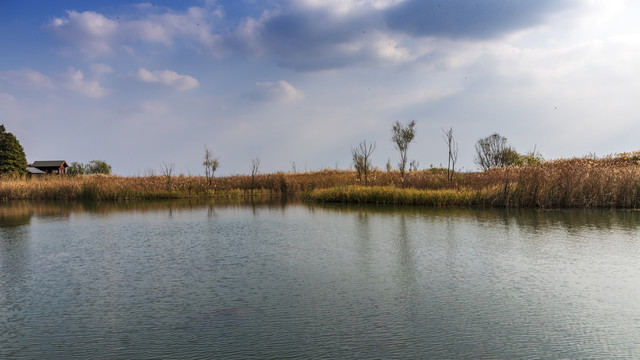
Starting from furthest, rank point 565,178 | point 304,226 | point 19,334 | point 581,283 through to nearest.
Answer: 1. point 565,178
2. point 304,226
3. point 581,283
4. point 19,334

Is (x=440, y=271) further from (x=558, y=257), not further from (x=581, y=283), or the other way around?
(x=558, y=257)

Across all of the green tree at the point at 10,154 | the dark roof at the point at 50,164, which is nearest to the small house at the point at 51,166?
the dark roof at the point at 50,164

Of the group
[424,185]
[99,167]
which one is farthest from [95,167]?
[424,185]

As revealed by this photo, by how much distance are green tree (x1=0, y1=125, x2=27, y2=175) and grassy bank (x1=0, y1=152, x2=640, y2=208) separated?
1322 centimetres

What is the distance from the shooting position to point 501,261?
5.58 meters

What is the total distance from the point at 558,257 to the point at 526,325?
2.92 meters

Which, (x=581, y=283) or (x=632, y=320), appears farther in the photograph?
(x=581, y=283)

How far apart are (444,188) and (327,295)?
12770mm

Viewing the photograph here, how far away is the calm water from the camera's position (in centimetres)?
302

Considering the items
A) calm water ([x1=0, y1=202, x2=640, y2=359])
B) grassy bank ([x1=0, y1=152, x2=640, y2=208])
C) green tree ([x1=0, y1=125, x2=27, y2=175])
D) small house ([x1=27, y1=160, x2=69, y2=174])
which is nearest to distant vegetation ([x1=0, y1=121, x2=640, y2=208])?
grassy bank ([x1=0, y1=152, x2=640, y2=208])

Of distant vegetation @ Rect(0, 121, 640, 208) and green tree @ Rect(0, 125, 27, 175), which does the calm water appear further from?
green tree @ Rect(0, 125, 27, 175)

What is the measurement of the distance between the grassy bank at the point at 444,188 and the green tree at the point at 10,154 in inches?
520

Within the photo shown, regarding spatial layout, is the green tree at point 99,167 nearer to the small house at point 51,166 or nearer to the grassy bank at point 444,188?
the small house at point 51,166

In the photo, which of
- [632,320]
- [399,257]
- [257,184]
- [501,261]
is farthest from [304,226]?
[257,184]
